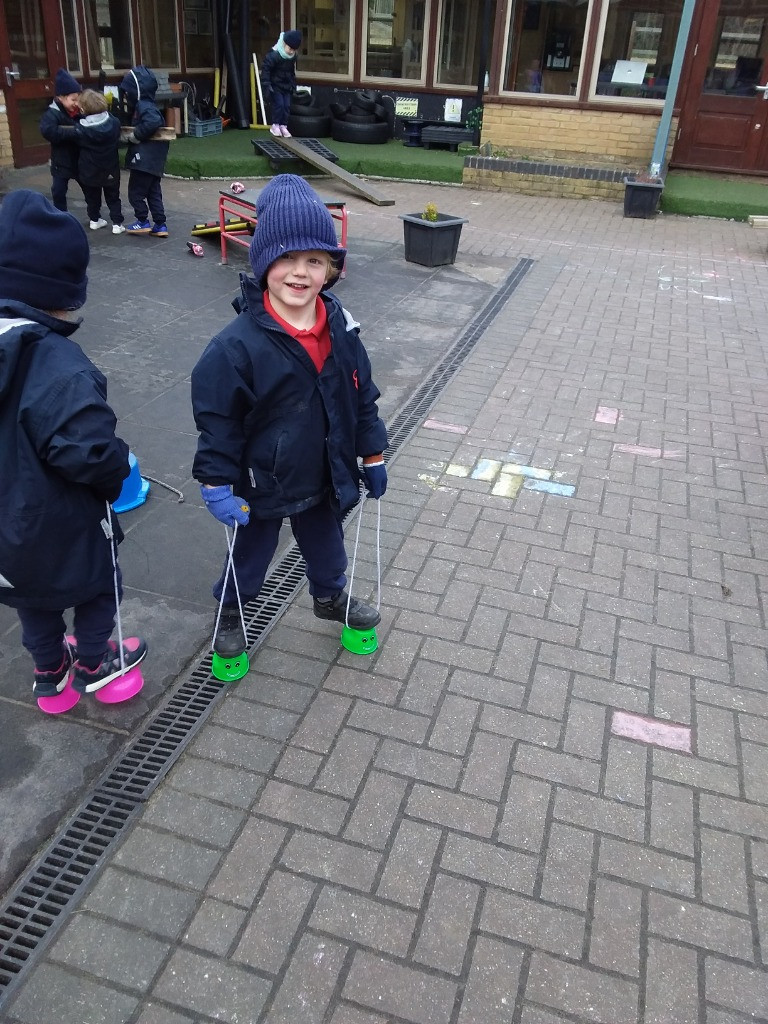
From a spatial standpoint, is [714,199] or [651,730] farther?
[714,199]

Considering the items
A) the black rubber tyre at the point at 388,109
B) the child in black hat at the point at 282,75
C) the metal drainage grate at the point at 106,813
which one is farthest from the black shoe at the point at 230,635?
the black rubber tyre at the point at 388,109

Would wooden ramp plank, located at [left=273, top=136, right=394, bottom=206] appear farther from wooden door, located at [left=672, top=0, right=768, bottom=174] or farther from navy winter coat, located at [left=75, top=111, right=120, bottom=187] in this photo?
wooden door, located at [left=672, top=0, right=768, bottom=174]

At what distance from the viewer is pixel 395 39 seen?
612 inches

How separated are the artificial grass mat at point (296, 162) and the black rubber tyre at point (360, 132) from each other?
10 centimetres

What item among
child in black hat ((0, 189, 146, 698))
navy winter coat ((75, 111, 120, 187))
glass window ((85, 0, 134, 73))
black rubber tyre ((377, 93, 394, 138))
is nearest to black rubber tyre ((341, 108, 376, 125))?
black rubber tyre ((377, 93, 394, 138))

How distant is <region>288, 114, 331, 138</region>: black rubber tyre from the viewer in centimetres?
1494

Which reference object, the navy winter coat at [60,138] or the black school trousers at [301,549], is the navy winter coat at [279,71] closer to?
the navy winter coat at [60,138]

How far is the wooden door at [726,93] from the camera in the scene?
12.7 meters

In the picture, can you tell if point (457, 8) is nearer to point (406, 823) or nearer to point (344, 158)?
point (344, 158)

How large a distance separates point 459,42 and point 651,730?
15.7 metres

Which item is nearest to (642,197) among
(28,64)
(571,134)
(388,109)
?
(571,134)

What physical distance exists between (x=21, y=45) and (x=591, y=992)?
13469 millimetres

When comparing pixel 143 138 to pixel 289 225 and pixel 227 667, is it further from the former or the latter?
pixel 227 667

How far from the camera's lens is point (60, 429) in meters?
2.32
